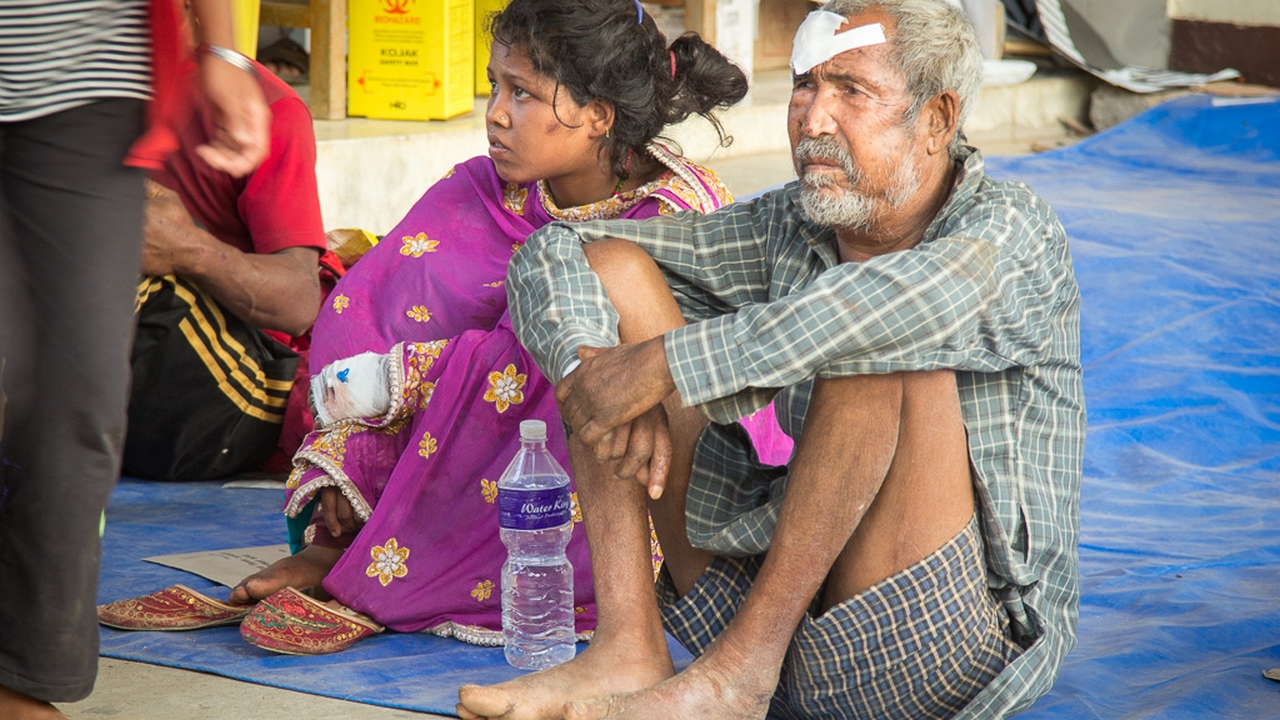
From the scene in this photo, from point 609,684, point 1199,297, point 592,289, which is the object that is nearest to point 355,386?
point 592,289

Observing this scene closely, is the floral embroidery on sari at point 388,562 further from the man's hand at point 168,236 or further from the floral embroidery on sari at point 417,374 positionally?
the man's hand at point 168,236

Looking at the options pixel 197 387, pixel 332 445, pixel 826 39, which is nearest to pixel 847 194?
pixel 826 39

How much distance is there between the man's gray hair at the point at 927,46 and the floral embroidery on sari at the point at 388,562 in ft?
3.82

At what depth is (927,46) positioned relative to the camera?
7.18 feet

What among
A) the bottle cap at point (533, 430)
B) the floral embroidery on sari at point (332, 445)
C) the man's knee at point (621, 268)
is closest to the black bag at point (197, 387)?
the floral embroidery on sari at point (332, 445)

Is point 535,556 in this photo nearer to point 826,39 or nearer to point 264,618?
point 264,618

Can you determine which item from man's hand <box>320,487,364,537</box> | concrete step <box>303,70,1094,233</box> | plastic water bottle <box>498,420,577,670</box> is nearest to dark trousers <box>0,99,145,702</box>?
plastic water bottle <box>498,420,577,670</box>

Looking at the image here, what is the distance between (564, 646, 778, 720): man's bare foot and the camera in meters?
1.95

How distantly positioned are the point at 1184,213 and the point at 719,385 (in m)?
4.09

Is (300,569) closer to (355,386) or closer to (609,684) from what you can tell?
(355,386)

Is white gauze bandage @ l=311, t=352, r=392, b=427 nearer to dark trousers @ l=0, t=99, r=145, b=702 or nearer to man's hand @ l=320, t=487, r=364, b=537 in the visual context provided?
man's hand @ l=320, t=487, r=364, b=537

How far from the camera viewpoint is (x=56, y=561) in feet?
5.49

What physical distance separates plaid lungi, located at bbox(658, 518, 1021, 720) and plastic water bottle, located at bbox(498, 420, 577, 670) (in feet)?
1.61

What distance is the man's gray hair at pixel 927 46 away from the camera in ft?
7.16
